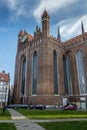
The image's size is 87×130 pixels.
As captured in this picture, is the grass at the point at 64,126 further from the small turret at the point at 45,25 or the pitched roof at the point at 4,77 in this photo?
the pitched roof at the point at 4,77

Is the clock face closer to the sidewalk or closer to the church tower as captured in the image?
the church tower

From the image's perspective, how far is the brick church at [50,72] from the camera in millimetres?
46125

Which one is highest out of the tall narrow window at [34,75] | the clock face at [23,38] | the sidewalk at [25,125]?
the clock face at [23,38]

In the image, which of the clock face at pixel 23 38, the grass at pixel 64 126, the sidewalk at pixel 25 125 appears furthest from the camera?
the clock face at pixel 23 38

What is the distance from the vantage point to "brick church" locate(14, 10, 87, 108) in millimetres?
46125

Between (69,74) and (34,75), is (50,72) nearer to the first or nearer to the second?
(34,75)

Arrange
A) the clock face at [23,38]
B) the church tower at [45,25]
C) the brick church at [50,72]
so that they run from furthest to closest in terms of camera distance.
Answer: the clock face at [23,38] < the church tower at [45,25] < the brick church at [50,72]

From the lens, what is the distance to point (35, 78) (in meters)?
50.2

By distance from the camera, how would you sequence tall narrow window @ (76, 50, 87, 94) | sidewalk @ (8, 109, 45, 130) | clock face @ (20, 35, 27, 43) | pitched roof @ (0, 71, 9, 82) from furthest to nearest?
1. pitched roof @ (0, 71, 9, 82)
2. clock face @ (20, 35, 27, 43)
3. tall narrow window @ (76, 50, 87, 94)
4. sidewalk @ (8, 109, 45, 130)

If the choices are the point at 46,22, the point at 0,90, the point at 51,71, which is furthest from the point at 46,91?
the point at 0,90

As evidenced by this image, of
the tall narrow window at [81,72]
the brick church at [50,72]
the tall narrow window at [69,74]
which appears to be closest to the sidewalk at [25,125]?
the brick church at [50,72]

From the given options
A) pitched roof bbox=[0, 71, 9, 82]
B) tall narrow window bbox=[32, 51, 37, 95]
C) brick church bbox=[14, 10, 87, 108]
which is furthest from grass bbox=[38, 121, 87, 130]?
pitched roof bbox=[0, 71, 9, 82]

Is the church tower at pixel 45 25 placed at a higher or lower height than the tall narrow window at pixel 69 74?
higher

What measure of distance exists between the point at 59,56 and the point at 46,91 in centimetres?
1414
